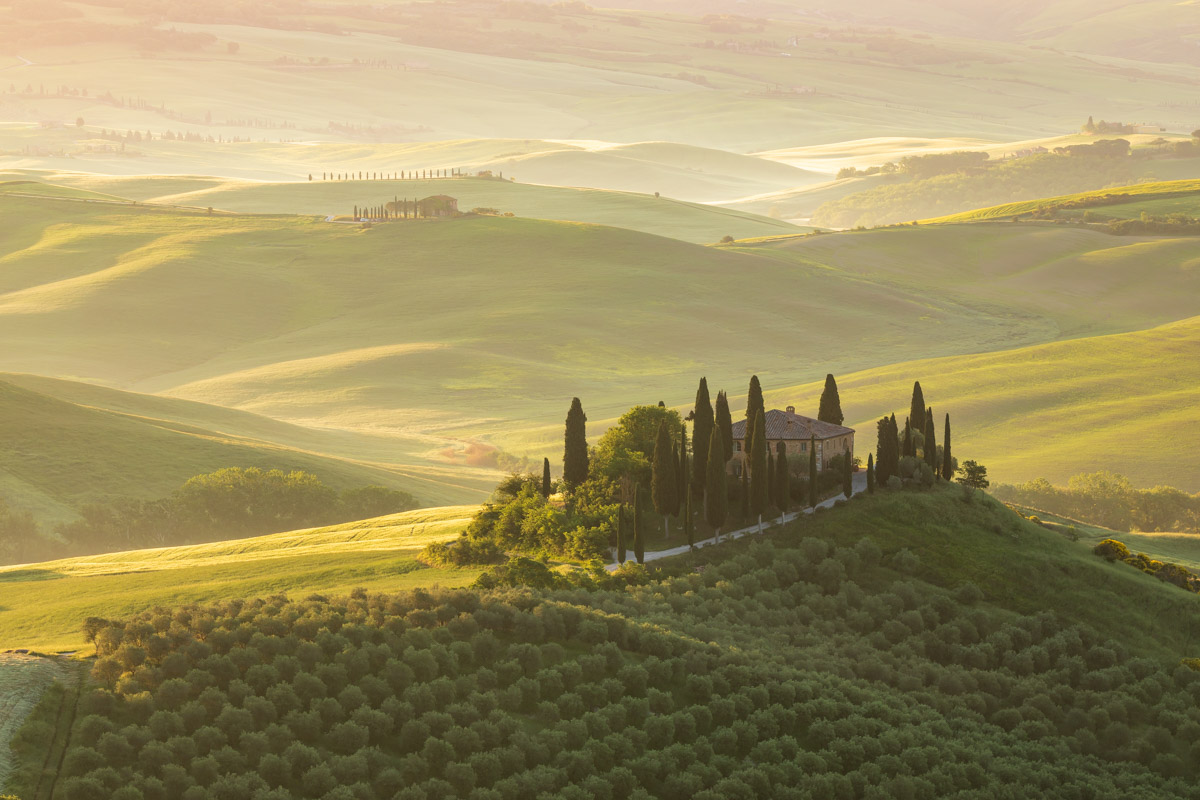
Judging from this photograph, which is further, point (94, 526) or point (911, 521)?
point (94, 526)

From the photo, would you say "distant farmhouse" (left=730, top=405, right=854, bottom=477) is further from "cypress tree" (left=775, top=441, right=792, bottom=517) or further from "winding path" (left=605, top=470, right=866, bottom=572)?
"cypress tree" (left=775, top=441, right=792, bottom=517)

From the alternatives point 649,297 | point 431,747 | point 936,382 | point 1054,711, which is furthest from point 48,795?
point 649,297

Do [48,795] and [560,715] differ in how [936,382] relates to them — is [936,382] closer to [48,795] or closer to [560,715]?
[560,715]

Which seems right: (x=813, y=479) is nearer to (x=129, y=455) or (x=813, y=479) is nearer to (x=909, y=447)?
(x=909, y=447)

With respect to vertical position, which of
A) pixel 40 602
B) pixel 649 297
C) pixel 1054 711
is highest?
pixel 649 297

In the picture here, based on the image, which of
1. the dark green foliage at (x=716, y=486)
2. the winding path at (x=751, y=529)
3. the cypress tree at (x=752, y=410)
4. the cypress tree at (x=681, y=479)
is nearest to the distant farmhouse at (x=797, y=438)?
the cypress tree at (x=752, y=410)

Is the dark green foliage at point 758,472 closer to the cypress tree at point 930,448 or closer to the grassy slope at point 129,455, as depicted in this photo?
the cypress tree at point 930,448
